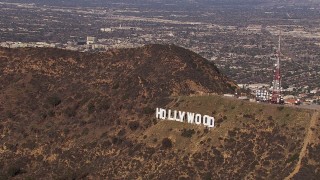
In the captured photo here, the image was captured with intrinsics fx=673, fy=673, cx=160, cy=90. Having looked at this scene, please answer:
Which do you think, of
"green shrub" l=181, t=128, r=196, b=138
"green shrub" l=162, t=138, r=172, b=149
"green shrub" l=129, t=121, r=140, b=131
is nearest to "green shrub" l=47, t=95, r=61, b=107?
"green shrub" l=129, t=121, r=140, b=131

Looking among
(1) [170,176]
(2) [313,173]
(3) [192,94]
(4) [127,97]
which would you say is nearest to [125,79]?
(4) [127,97]

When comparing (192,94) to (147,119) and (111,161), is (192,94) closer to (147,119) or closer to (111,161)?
(147,119)

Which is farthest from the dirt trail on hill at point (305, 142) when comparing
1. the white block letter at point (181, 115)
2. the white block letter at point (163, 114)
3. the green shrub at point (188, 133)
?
the white block letter at point (163, 114)

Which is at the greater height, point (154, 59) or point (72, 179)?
point (154, 59)

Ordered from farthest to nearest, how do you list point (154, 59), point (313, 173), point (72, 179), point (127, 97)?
point (154, 59) → point (127, 97) → point (72, 179) → point (313, 173)

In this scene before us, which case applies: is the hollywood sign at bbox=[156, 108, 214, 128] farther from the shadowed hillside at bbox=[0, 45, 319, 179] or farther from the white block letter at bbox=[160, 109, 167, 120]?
the shadowed hillside at bbox=[0, 45, 319, 179]

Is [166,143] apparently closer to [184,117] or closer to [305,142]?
[184,117]

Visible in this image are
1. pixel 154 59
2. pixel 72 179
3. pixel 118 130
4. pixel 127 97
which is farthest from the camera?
pixel 154 59
